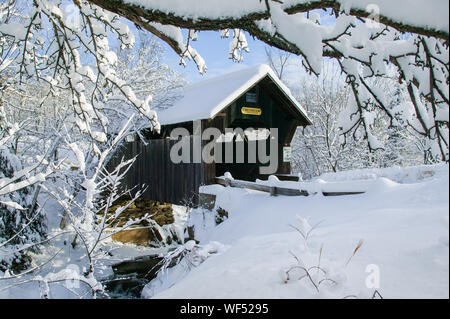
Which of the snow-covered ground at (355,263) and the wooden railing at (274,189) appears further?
the wooden railing at (274,189)

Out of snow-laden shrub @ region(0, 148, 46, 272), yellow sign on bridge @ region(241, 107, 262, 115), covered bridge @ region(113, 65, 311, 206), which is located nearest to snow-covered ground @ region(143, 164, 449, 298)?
covered bridge @ region(113, 65, 311, 206)

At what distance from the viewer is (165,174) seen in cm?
1055

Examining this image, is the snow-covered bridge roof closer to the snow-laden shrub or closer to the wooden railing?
the wooden railing

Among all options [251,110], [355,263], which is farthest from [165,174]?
[355,263]

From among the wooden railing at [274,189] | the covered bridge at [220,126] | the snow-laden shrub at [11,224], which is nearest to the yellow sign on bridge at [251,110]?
the covered bridge at [220,126]

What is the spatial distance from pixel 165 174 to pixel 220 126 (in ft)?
9.08

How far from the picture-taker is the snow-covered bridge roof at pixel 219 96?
8719 mm

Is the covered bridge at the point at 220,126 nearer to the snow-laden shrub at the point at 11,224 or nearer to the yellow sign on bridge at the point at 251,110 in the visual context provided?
the yellow sign on bridge at the point at 251,110

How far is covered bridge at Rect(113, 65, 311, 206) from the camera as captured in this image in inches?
356

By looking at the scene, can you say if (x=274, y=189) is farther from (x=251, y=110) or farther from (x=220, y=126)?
(x=251, y=110)

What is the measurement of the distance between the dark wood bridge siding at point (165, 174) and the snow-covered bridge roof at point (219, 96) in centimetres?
103
